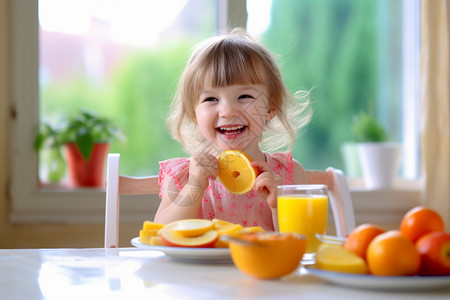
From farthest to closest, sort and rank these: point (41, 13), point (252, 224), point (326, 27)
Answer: point (326, 27)
point (41, 13)
point (252, 224)

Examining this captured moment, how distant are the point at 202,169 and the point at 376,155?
145 cm

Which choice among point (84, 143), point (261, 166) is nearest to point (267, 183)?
point (261, 166)

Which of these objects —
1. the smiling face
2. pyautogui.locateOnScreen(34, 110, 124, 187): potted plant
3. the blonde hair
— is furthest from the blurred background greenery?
the smiling face

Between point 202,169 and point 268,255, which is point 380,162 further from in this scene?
point 268,255

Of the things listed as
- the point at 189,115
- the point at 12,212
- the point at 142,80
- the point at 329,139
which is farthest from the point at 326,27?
the point at 12,212

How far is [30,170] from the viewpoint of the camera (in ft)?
7.50

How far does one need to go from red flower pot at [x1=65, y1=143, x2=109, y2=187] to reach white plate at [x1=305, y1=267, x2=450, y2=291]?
1.83 m

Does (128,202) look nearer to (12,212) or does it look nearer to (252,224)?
(12,212)

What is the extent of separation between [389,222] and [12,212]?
1612 millimetres

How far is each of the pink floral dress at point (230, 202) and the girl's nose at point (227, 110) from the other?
200 millimetres

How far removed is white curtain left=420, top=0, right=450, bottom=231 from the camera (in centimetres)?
234

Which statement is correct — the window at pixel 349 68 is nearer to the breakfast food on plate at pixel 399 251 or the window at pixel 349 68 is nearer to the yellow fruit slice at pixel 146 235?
the yellow fruit slice at pixel 146 235

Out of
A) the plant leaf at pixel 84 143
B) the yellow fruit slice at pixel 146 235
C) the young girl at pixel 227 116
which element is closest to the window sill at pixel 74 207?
the plant leaf at pixel 84 143

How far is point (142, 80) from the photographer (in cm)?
255
